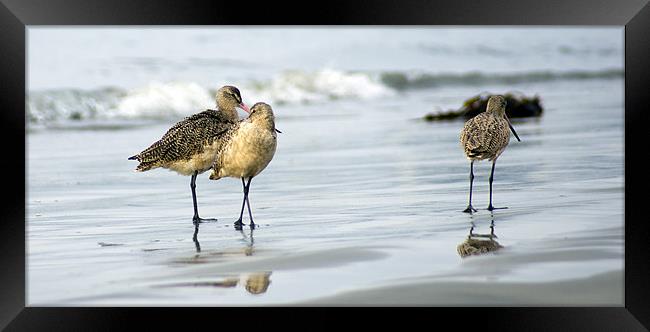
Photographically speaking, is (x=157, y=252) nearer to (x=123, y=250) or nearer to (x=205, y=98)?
(x=123, y=250)

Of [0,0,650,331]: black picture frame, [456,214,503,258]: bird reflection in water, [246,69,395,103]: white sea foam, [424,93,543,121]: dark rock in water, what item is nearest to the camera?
[0,0,650,331]: black picture frame

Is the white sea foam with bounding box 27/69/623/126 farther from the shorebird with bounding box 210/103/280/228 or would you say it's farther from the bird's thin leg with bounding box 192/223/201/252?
the bird's thin leg with bounding box 192/223/201/252

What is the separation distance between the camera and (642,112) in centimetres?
516

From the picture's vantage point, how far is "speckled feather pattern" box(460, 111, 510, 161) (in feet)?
25.0

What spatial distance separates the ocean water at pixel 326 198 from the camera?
5180 millimetres

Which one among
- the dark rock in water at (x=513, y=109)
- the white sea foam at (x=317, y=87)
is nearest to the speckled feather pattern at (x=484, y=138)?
the dark rock in water at (x=513, y=109)

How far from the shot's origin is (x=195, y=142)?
24.6ft

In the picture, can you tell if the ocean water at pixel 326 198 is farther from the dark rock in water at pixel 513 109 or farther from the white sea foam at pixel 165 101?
the dark rock in water at pixel 513 109

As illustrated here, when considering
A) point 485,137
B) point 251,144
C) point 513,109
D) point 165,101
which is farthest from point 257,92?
point 251,144

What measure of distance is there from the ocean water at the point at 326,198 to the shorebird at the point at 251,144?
0.38 m

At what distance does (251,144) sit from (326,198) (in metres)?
1.10

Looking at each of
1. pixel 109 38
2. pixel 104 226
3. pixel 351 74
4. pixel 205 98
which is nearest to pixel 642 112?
pixel 104 226

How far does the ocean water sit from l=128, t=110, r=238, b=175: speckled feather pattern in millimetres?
338

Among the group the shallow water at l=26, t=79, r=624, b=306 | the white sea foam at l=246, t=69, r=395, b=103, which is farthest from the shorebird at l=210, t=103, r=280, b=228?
the white sea foam at l=246, t=69, r=395, b=103
